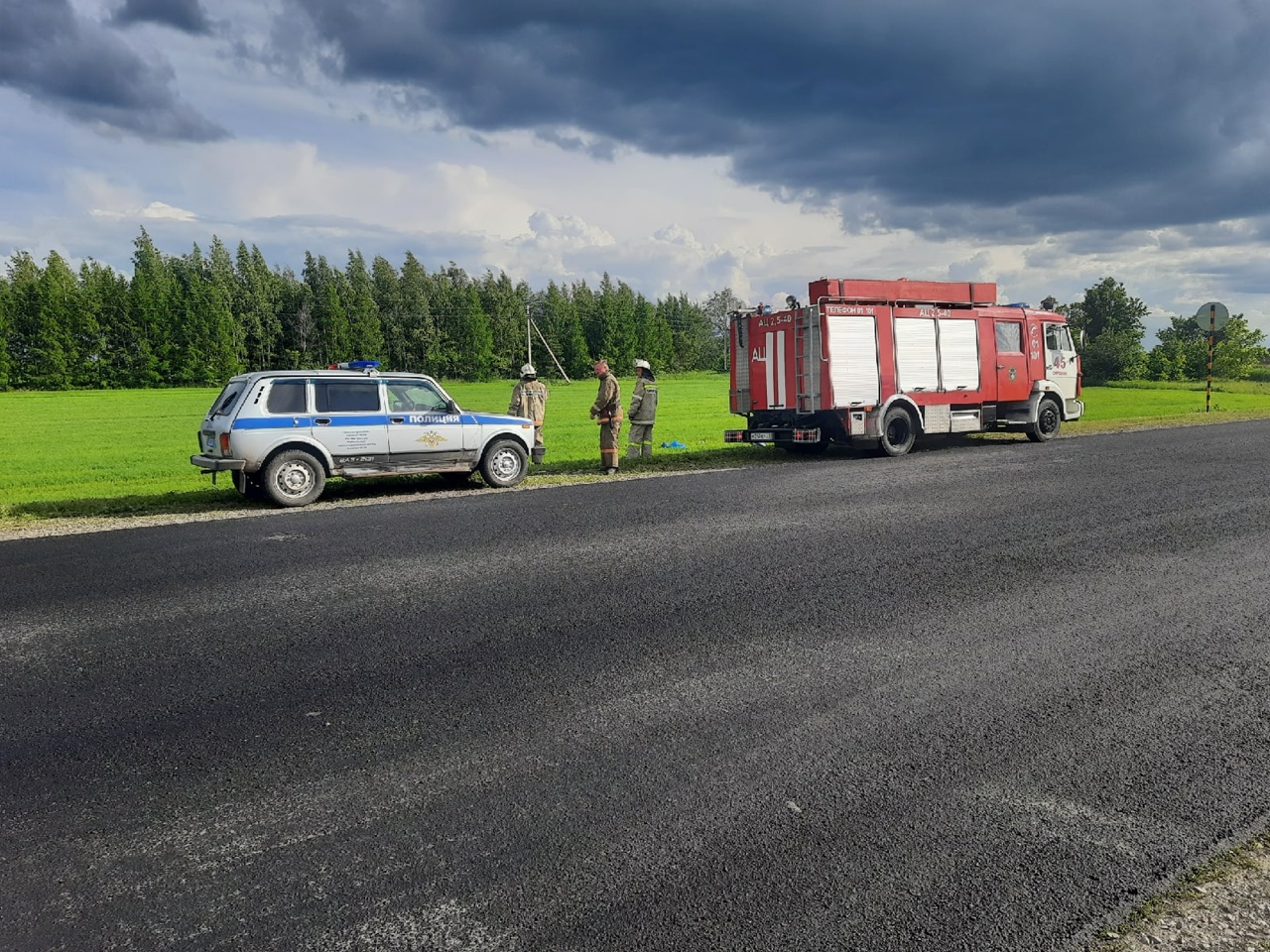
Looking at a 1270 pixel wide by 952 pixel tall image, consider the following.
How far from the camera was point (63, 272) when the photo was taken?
267 feet

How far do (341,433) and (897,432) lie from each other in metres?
10.5

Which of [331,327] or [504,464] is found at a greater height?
[331,327]

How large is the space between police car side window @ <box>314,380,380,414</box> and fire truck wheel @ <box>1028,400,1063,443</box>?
546 inches

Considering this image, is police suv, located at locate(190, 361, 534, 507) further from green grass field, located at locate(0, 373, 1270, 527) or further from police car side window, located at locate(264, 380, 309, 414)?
green grass field, located at locate(0, 373, 1270, 527)

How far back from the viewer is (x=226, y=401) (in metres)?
12.3

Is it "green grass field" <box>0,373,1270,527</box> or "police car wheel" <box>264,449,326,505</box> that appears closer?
"police car wheel" <box>264,449,326,505</box>

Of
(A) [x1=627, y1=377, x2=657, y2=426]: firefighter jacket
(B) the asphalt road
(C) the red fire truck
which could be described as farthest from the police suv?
(C) the red fire truck

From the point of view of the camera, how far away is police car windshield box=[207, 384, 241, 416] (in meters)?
12.1

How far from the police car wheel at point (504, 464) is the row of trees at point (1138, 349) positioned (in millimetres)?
50312

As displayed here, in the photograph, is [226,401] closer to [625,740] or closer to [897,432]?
[625,740]

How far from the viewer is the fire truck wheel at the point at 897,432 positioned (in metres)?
16.9

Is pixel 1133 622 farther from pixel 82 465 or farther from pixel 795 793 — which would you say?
pixel 82 465

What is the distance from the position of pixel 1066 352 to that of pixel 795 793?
19029mm

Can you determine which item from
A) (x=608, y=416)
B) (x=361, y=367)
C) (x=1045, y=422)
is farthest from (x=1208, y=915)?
(x=1045, y=422)
